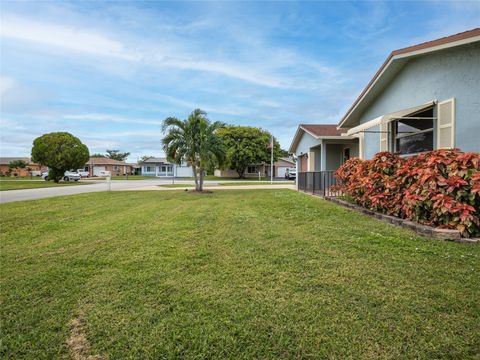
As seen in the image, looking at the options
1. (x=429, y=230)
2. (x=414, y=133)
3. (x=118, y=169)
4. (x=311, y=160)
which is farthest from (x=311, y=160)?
(x=118, y=169)

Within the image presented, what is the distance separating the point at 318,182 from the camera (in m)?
14.9

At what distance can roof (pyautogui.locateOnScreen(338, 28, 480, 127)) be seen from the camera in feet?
21.0

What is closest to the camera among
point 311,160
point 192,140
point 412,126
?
point 412,126

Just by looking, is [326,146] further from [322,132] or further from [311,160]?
[311,160]

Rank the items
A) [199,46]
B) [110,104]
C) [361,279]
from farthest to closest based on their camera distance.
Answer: [110,104] → [199,46] → [361,279]

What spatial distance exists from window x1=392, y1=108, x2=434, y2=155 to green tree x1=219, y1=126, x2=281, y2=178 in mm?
34439

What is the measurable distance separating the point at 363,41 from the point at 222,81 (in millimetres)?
10908

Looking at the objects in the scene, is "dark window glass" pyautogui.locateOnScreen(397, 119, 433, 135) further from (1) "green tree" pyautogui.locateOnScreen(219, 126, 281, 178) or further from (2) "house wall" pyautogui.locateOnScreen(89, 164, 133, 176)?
(2) "house wall" pyautogui.locateOnScreen(89, 164, 133, 176)

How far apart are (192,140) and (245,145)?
28.8 metres

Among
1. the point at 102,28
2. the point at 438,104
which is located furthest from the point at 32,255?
the point at 102,28

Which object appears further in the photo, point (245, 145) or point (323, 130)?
point (245, 145)

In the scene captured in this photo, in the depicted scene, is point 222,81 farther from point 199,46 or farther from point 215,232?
point 215,232

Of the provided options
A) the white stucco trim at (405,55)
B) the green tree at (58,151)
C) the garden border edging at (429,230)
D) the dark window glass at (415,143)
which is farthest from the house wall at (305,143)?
the green tree at (58,151)

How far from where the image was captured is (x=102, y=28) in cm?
1272
